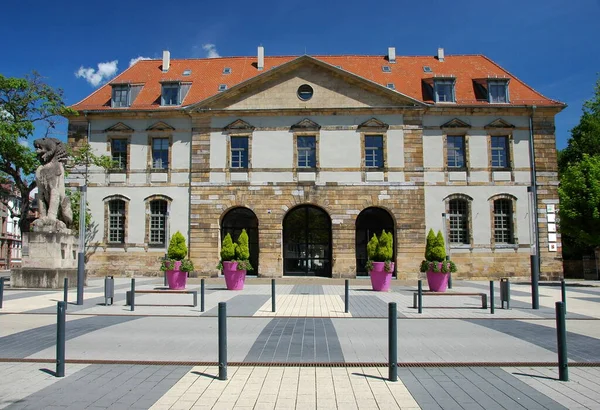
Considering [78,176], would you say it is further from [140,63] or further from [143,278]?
[140,63]

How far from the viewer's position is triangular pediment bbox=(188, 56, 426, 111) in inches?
1060

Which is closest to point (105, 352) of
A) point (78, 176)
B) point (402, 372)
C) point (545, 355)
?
point (402, 372)

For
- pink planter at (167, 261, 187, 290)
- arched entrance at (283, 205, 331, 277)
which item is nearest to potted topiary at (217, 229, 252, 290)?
pink planter at (167, 261, 187, 290)

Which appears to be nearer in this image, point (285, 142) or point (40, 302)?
point (40, 302)

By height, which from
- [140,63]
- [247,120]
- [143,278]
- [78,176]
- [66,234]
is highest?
[140,63]

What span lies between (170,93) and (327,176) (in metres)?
10.6

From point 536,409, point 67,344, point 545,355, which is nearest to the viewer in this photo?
point 536,409

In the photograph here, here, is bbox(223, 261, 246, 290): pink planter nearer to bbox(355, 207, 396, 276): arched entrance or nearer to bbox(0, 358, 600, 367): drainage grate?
bbox(355, 207, 396, 276): arched entrance

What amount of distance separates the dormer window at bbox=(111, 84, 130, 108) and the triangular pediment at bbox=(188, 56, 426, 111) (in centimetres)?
449

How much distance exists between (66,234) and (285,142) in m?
12.5

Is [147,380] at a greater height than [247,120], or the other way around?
Result: [247,120]

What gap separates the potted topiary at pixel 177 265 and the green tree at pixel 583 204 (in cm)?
1915

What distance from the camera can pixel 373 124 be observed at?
88.1 feet

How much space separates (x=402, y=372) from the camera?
21.0ft
